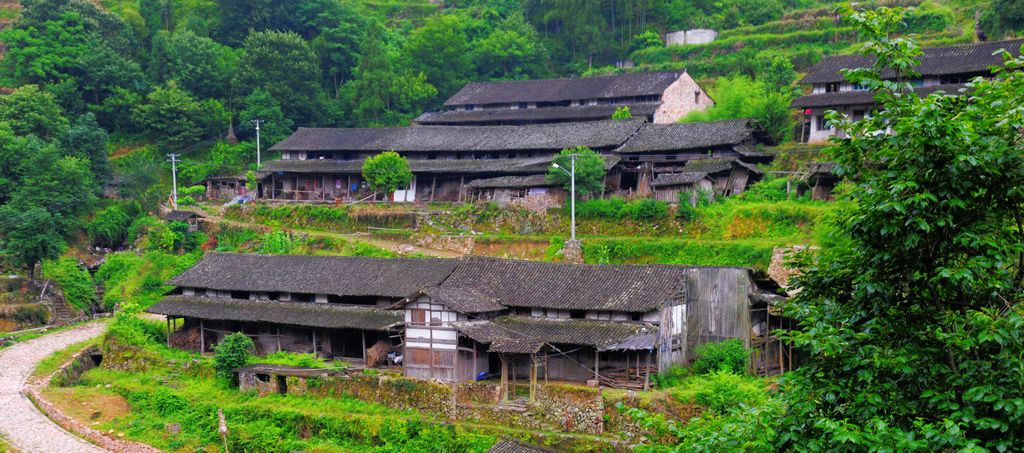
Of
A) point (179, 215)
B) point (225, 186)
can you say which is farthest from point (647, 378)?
point (225, 186)

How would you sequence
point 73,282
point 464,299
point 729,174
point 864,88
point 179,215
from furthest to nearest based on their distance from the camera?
point 179,215
point 864,88
point 73,282
point 729,174
point 464,299

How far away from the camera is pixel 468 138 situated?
55875 mm

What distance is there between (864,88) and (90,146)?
45084mm

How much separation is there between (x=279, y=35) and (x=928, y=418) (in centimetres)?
6437

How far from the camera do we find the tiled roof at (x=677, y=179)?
Answer: 43.6 meters

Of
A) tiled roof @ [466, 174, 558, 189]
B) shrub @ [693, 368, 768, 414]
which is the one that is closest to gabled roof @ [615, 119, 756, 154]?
tiled roof @ [466, 174, 558, 189]

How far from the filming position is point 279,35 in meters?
69.1

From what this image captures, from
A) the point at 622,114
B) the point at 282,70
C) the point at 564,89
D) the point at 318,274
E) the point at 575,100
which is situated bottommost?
the point at 318,274

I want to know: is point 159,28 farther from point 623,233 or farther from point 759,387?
point 759,387

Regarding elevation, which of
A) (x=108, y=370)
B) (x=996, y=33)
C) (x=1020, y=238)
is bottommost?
(x=108, y=370)

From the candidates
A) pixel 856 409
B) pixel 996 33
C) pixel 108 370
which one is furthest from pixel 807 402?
pixel 996 33

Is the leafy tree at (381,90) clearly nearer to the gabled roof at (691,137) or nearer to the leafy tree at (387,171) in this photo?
the leafy tree at (387,171)

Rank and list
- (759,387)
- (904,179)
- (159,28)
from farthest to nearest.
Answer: (159,28) → (759,387) → (904,179)

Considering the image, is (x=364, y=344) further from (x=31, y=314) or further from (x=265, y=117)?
(x=265, y=117)
